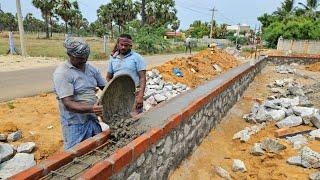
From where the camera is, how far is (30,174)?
230cm

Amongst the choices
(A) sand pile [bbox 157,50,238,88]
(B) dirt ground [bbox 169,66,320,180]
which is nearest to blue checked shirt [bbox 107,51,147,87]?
(B) dirt ground [bbox 169,66,320,180]

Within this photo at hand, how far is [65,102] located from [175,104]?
2478 mm

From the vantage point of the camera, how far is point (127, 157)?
2.85 meters

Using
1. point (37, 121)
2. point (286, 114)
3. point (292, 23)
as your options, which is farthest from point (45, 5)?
point (286, 114)

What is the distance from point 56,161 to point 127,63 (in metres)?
1.90

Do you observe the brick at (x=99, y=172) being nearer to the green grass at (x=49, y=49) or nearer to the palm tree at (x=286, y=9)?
the green grass at (x=49, y=49)

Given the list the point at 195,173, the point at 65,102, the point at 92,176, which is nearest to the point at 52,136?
the point at 195,173

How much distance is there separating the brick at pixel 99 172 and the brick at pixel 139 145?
→ 42 centimetres

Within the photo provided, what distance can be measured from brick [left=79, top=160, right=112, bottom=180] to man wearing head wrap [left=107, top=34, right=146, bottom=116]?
5.54ft

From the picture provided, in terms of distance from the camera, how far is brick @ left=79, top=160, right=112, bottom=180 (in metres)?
2.32

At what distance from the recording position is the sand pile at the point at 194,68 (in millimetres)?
10889

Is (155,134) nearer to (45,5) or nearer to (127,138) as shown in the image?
(127,138)

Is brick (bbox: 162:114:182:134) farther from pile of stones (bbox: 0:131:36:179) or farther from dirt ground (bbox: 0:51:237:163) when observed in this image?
dirt ground (bbox: 0:51:237:163)

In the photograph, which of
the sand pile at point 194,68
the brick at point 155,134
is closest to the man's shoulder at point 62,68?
the brick at point 155,134
